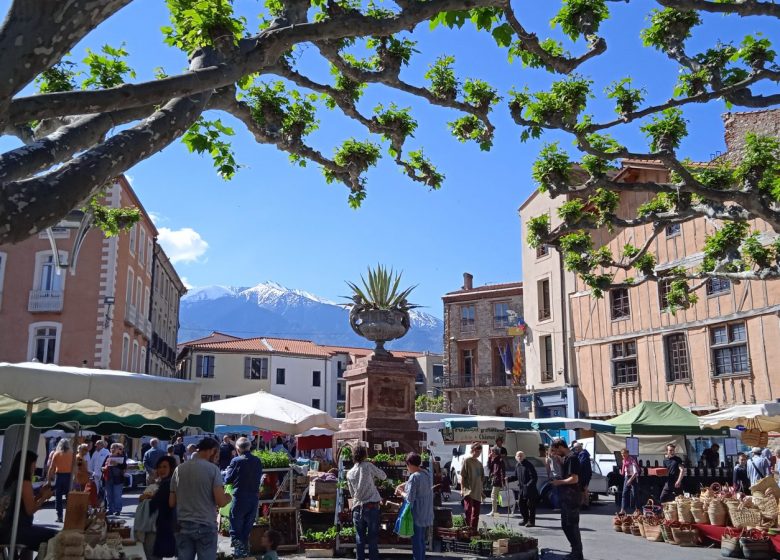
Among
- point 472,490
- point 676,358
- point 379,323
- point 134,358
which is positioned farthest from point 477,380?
point 472,490

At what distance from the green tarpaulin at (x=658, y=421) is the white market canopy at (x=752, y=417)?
0.50 meters

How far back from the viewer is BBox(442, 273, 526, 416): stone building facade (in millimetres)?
45938

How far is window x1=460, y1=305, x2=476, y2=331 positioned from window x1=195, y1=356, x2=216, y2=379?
20.9 m

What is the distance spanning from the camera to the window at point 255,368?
5875 cm

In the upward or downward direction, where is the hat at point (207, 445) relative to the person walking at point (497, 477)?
upward

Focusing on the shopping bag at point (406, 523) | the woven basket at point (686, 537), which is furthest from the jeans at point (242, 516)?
the woven basket at point (686, 537)

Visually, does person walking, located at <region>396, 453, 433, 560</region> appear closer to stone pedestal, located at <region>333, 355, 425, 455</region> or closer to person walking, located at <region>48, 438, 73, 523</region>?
stone pedestal, located at <region>333, 355, 425, 455</region>

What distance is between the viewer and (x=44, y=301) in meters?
32.1

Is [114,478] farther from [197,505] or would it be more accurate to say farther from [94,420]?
[197,505]

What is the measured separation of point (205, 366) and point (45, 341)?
26.0m

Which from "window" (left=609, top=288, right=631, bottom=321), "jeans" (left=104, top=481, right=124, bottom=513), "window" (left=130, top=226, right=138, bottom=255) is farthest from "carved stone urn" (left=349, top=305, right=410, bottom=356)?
"window" (left=130, top=226, right=138, bottom=255)

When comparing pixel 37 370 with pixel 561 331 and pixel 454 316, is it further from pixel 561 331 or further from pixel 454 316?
pixel 454 316

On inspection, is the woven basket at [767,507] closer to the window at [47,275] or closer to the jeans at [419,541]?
the jeans at [419,541]

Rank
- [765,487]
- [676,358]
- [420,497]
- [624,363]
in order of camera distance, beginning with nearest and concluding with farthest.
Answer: [420,497] < [765,487] < [676,358] < [624,363]
